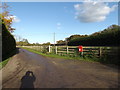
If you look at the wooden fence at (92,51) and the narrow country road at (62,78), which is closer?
the narrow country road at (62,78)

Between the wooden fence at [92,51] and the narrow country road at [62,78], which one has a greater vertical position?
the wooden fence at [92,51]

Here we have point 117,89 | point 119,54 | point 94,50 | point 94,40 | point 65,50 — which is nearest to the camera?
point 117,89

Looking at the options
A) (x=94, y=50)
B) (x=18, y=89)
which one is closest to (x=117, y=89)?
(x=18, y=89)

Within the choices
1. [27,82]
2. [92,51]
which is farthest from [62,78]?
[92,51]

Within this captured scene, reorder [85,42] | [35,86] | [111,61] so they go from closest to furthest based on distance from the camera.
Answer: [35,86] → [111,61] → [85,42]

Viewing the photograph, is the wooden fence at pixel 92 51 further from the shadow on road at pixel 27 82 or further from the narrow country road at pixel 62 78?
the shadow on road at pixel 27 82

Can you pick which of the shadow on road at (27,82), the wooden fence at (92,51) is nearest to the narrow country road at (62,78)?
the shadow on road at (27,82)

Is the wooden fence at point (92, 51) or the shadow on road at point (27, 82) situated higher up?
the wooden fence at point (92, 51)

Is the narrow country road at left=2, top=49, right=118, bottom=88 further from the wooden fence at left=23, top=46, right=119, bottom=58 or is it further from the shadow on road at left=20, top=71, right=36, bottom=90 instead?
the wooden fence at left=23, top=46, right=119, bottom=58

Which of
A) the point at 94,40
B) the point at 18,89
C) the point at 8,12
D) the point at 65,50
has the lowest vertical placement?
the point at 18,89

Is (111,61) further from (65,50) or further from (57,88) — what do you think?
(65,50)

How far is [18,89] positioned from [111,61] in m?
7.30

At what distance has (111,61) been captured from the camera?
327 inches

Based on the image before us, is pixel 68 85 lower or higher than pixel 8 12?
lower
